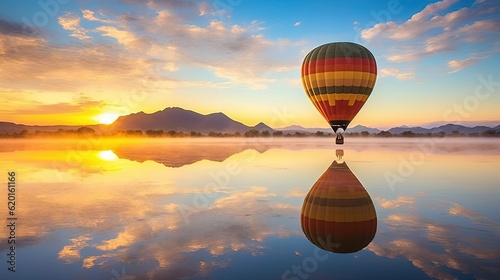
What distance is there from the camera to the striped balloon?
89.9 feet

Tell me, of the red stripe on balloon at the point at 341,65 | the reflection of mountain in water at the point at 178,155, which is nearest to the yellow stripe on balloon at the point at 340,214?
the red stripe on balloon at the point at 341,65

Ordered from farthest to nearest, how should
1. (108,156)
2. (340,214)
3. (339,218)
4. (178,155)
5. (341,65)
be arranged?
(108,156), (178,155), (341,65), (340,214), (339,218)

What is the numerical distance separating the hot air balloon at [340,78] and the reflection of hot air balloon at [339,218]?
→ 12.2m

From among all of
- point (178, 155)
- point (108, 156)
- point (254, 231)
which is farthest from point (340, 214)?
point (108, 156)

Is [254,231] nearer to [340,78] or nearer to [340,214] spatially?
[340,214]

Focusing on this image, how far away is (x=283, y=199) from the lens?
14.8 meters

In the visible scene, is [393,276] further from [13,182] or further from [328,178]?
[13,182]

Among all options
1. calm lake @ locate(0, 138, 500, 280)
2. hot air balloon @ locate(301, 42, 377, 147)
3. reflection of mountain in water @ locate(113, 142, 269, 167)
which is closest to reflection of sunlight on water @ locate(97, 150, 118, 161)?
reflection of mountain in water @ locate(113, 142, 269, 167)

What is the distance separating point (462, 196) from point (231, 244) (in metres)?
10.7

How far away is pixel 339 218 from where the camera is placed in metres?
11.3

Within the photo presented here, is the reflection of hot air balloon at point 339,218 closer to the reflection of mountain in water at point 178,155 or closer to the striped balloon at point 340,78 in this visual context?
the striped balloon at point 340,78

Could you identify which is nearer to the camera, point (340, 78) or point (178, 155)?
point (340, 78)

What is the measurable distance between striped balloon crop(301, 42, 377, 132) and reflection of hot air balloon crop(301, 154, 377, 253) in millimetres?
12181

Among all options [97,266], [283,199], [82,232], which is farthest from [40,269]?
[283,199]
